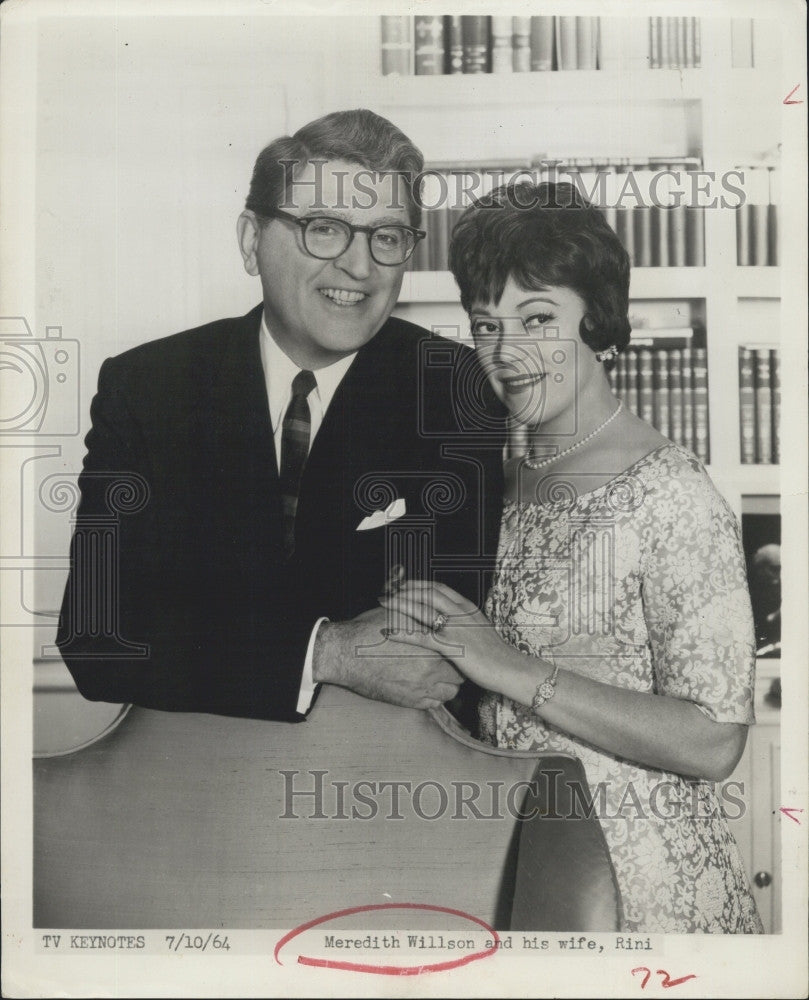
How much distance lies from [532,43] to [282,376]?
0.85 meters

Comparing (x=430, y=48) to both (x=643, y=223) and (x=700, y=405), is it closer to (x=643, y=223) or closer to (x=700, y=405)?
(x=643, y=223)

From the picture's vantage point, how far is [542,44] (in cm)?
186

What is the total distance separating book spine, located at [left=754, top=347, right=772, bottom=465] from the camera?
6.07ft

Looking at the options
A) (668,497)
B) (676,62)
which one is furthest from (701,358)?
(676,62)

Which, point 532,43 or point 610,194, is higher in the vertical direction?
point 532,43

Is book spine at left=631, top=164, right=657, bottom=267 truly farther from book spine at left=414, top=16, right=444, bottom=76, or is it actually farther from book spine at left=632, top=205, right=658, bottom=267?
book spine at left=414, top=16, right=444, bottom=76

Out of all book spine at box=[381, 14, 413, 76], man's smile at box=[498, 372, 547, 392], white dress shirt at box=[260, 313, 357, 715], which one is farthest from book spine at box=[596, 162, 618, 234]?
white dress shirt at box=[260, 313, 357, 715]

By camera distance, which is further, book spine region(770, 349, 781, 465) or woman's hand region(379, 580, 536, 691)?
book spine region(770, 349, 781, 465)

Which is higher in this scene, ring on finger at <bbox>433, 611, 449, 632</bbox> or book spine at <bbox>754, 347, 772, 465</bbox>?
book spine at <bbox>754, 347, 772, 465</bbox>

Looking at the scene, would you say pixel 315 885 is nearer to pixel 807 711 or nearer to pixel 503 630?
pixel 503 630

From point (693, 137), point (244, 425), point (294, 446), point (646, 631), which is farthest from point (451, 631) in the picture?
point (693, 137)

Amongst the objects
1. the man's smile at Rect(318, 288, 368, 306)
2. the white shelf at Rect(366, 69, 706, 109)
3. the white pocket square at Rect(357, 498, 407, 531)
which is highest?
the white shelf at Rect(366, 69, 706, 109)

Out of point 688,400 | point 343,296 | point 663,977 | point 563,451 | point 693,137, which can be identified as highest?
point 693,137

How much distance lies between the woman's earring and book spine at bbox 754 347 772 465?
1.01 feet
